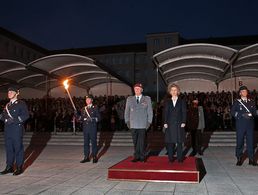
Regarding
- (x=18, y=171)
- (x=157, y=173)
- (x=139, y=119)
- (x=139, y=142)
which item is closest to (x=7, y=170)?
(x=18, y=171)

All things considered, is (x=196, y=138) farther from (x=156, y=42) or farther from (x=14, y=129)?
(x=156, y=42)

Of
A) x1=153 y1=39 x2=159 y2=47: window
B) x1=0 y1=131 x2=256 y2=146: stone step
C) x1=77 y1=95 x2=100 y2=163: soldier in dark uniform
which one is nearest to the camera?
x1=77 y1=95 x2=100 y2=163: soldier in dark uniform

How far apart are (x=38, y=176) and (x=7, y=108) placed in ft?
5.51

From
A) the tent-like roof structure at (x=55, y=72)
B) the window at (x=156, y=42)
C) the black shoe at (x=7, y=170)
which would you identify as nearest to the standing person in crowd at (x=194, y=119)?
the black shoe at (x=7, y=170)

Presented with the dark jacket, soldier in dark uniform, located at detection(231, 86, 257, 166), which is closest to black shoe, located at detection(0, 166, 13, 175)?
soldier in dark uniform, located at detection(231, 86, 257, 166)

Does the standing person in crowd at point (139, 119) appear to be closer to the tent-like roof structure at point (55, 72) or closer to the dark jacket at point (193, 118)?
the dark jacket at point (193, 118)

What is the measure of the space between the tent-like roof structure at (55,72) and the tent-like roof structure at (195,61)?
3636mm

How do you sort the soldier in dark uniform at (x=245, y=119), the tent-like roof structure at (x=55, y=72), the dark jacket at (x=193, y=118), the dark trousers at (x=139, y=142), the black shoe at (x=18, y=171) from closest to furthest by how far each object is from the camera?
1. the black shoe at (x=18, y=171)
2. the dark trousers at (x=139, y=142)
3. the soldier in dark uniform at (x=245, y=119)
4. the dark jacket at (x=193, y=118)
5. the tent-like roof structure at (x=55, y=72)

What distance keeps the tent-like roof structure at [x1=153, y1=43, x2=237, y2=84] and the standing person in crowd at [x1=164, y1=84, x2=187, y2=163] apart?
8967mm

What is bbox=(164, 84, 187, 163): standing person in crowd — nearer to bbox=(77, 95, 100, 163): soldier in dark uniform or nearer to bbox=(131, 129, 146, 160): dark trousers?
bbox=(131, 129, 146, 160): dark trousers

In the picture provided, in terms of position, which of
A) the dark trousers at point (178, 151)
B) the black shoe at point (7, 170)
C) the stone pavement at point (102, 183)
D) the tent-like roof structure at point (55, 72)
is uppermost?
the tent-like roof structure at point (55, 72)

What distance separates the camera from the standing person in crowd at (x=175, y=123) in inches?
296

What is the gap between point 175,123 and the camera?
Result: 7.58 metres

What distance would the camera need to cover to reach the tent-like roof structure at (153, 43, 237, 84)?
54.9 ft
